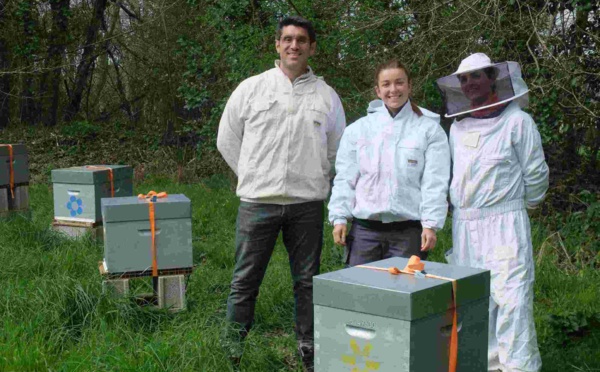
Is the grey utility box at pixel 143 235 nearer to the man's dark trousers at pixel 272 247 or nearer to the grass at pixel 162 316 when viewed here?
the grass at pixel 162 316

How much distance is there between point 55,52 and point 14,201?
310 inches

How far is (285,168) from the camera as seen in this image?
3.99m

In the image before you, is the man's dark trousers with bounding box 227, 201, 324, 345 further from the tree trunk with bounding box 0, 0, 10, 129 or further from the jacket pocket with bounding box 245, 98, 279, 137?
the tree trunk with bounding box 0, 0, 10, 129

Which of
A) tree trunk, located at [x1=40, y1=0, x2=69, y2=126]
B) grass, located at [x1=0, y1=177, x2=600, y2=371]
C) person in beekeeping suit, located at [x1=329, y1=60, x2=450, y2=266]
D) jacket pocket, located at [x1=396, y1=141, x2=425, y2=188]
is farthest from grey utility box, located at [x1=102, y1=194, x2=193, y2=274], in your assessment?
tree trunk, located at [x1=40, y1=0, x2=69, y2=126]

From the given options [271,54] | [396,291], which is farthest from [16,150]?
[396,291]

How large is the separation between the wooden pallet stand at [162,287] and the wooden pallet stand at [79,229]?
77.1 inches

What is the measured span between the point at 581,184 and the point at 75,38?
35.3ft

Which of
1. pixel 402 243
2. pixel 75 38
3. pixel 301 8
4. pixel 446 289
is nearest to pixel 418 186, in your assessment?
pixel 402 243

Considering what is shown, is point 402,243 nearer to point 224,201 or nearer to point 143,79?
point 224,201

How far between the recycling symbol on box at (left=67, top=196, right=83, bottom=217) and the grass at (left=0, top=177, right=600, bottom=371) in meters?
0.27

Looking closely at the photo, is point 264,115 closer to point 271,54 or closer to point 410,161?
point 410,161

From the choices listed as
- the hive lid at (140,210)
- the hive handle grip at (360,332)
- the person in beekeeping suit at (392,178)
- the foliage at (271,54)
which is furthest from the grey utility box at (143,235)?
the foliage at (271,54)

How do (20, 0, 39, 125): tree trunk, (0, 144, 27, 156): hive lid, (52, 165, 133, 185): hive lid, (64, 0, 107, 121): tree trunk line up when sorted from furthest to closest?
(64, 0, 107, 121): tree trunk, (20, 0, 39, 125): tree trunk, (0, 144, 27, 156): hive lid, (52, 165, 133, 185): hive lid

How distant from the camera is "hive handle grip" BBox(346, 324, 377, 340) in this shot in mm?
2559
